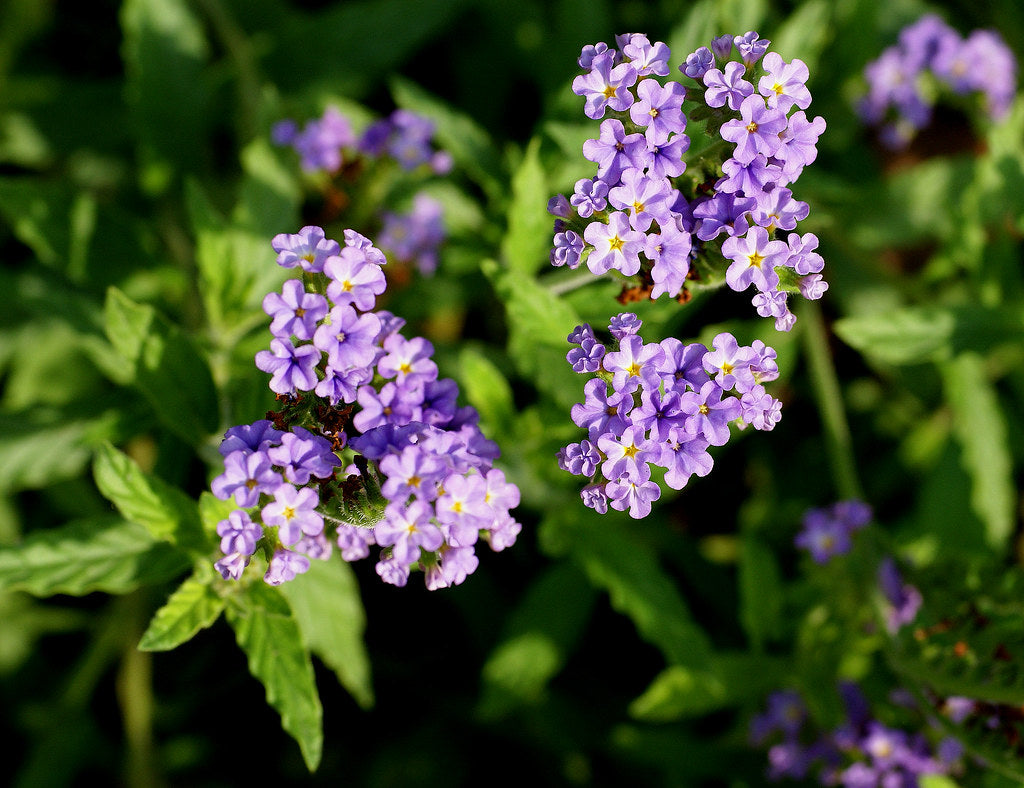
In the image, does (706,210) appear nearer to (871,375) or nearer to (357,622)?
(357,622)

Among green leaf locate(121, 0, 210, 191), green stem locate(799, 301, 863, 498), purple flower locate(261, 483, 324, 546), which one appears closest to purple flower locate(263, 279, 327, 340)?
purple flower locate(261, 483, 324, 546)

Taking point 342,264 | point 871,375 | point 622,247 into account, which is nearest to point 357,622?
point 342,264

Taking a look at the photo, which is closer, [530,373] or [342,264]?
[342,264]

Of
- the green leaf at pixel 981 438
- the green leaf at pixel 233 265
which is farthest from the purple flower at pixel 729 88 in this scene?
the green leaf at pixel 981 438

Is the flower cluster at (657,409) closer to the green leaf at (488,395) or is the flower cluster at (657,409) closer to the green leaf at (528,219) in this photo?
the green leaf at (528,219)

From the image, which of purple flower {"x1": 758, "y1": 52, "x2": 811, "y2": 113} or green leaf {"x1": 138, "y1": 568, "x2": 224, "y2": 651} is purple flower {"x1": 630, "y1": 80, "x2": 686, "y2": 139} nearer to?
purple flower {"x1": 758, "y1": 52, "x2": 811, "y2": 113}

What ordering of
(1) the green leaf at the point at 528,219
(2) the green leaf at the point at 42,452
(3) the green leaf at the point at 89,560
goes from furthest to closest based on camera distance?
1. (2) the green leaf at the point at 42,452
2. (1) the green leaf at the point at 528,219
3. (3) the green leaf at the point at 89,560
